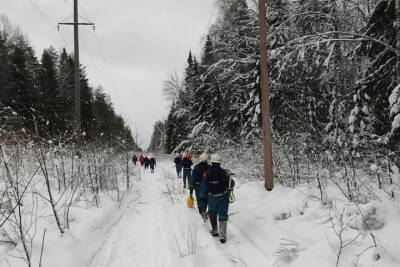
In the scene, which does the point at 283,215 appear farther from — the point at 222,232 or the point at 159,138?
the point at 159,138

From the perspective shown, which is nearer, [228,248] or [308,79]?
[228,248]

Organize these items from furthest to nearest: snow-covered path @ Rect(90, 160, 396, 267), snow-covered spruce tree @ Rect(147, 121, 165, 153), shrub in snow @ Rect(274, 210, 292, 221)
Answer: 1. snow-covered spruce tree @ Rect(147, 121, 165, 153)
2. shrub in snow @ Rect(274, 210, 292, 221)
3. snow-covered path @ Rect(90, 160, 396, 267)

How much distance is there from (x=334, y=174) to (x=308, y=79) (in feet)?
21.9

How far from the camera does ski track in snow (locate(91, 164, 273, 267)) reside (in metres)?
6.05

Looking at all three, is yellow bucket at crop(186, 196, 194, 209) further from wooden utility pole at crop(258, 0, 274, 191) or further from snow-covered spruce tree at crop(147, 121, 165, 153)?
snow-covered spruce tree at crop(147, 121, 165, 153)

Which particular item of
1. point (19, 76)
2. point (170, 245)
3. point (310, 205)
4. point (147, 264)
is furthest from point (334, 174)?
point (19, 76)

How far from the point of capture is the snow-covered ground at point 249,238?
567 cm

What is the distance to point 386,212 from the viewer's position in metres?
6.08

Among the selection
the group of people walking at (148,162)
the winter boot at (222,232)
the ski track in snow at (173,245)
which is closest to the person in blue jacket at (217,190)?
the winter boot at (222,232)

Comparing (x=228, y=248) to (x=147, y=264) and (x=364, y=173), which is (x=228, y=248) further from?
(x=364, y=173)

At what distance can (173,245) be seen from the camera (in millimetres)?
6926

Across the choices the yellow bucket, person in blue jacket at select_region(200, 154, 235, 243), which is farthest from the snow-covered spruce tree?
person in blue jacket at select_region(200, 154, 235, 243)

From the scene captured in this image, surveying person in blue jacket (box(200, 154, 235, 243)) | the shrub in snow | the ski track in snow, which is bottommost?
the ski track in snow

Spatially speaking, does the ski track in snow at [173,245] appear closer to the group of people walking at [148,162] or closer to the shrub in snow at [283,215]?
the shrub in snow at [283,215]
